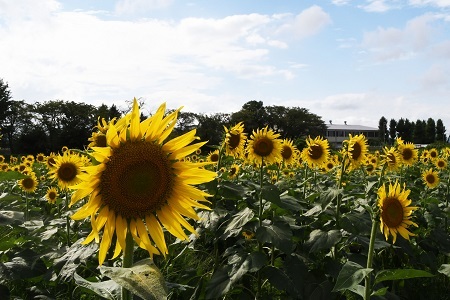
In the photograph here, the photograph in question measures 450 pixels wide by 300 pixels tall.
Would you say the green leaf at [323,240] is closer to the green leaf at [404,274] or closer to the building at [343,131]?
the green leaf at [404,274]

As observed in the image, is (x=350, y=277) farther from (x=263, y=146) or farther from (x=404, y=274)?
(x=263, y=146)

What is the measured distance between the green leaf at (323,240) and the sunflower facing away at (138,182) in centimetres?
186

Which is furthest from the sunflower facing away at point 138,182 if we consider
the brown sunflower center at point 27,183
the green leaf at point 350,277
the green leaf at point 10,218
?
the brown sunflower center at point 27,183

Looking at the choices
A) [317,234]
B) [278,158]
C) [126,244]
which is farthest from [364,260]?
[126,244]

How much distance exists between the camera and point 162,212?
6.88 ft

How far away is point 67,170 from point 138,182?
3.35 m

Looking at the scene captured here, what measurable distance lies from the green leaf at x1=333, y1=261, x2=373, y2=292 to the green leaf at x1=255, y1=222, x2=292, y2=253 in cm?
66

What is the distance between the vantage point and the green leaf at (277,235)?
3529 millimetres

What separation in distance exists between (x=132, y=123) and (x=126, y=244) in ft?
1.68

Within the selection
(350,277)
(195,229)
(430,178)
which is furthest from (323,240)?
(430,178)

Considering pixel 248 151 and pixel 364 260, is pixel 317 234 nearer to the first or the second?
pixel 364 260

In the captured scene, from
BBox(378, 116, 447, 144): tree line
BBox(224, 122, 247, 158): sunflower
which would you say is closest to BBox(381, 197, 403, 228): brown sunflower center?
BBox(224, 122, 247, 158): sunflower

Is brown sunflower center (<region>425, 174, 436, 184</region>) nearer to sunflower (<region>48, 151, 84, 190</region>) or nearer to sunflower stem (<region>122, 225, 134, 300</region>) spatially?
sunflower (<region>48, 151, 84, 190</region>)

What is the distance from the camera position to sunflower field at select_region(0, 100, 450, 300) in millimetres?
1954
